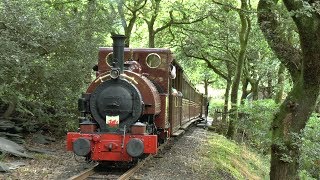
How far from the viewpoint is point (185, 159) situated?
10727mm

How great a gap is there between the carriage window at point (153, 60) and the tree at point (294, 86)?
2.82 metres

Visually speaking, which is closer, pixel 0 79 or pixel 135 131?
pixel 135 131

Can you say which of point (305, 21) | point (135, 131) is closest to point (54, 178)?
point (135, 131)

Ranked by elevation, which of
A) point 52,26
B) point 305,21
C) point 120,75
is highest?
point 52,26

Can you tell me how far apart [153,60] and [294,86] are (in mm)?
3708

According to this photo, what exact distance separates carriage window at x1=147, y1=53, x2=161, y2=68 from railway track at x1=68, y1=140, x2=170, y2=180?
2.30 metres

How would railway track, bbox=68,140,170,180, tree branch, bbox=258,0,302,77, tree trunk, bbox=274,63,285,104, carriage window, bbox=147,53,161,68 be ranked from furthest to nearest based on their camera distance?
tree trunk, bbox=274,63,285,104 < carriage window, bbox=147,53,161,68 < tree branch, bbox=258,0,302,77 < railway track, bbox=68,140,170,180

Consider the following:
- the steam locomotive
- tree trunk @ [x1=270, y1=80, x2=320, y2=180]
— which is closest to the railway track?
the steam locomotive

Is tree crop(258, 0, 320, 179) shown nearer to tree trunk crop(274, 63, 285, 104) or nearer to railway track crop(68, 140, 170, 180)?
railway track crop(68, 140, 170, 180)

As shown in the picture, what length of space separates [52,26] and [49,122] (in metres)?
3.18

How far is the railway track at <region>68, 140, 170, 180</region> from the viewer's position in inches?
310

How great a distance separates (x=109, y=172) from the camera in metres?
8.75

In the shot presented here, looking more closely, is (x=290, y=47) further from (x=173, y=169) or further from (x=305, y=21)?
(x=173, y=169)

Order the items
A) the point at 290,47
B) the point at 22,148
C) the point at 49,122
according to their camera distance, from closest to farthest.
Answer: the point at 290,47
the point at 22,148
the point at 49,122
